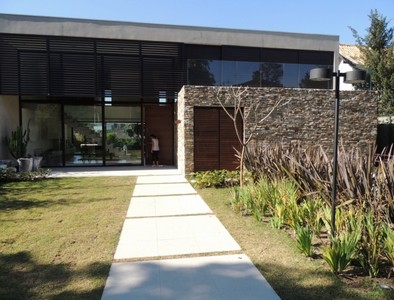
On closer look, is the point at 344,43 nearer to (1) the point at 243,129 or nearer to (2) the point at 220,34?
(2) the point at 220,34

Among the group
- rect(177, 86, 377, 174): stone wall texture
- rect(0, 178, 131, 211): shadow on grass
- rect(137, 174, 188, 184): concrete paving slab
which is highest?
rect(177, 86, 377, 174): stone wall texture

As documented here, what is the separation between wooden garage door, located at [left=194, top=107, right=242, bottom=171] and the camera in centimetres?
1102

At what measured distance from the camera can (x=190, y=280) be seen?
344 cm

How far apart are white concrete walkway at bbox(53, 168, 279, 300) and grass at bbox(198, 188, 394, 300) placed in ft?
0.52

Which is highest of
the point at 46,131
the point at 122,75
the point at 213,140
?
the point at 122,75

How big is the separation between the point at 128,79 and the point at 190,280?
36.3 ft

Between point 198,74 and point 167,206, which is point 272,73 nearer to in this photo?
point 198,74

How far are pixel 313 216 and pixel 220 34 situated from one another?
1106 centimetres

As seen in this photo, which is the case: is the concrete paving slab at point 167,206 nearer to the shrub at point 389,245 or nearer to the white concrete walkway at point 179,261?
the white concrete walkway at point 179,261

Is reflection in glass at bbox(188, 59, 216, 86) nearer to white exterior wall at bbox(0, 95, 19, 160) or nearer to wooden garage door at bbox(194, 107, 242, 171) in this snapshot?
wooden garage door at bbox(194, 107, 242, 171)

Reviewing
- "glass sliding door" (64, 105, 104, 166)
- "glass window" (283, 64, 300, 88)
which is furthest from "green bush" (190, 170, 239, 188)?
"glass sliding door" (64, 105, 104, 166)

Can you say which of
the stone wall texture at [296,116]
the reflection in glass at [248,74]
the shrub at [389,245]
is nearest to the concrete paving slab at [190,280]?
the shrub at [389,245]

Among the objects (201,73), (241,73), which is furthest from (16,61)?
(241,73)

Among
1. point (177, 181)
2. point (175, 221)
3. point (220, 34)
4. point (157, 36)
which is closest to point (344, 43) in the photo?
point (220, 34)
